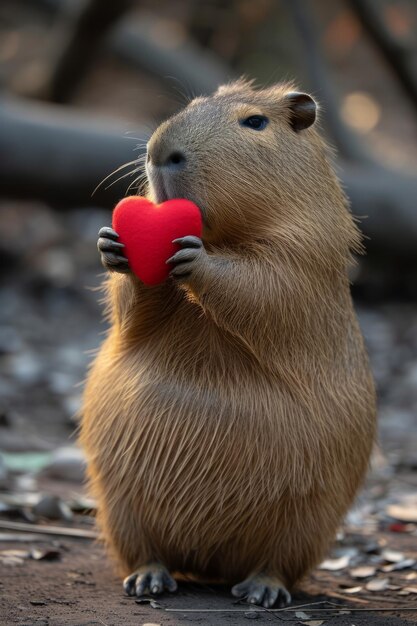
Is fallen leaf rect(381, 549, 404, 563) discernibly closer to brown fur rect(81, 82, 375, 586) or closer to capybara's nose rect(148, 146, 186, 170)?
brown fur rect(81, 82, 375, 586)

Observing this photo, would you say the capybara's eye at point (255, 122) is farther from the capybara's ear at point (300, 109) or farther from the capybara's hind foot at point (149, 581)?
the capybara's hind foot at point (149, 581)

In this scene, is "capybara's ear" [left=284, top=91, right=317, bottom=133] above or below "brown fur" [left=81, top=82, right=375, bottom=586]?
above

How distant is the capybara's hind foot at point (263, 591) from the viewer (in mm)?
3676

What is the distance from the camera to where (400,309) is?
32.0 feet

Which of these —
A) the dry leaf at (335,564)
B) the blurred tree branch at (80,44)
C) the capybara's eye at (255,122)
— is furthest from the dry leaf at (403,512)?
the blurred tree branch at (80,44)

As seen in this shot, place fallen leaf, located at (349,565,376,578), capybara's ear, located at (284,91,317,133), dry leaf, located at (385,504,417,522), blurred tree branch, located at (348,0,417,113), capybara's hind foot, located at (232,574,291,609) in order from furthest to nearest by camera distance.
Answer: blurred tree branch, located at (348,0,417,113)
dry leaf, located at (385,504,417,522)
fallen leaf, located at (349,565,376,578)
capybara's ear, located at (284,91,317,133)
capybara's hind foot, located at (232,574,291,609)

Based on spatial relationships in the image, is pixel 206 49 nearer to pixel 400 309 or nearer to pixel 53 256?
pixel 53 256

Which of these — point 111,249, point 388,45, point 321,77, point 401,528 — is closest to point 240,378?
point 111,249

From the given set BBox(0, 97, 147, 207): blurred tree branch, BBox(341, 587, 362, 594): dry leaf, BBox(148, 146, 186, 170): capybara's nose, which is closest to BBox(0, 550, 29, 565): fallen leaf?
BBox(341, 587, 362, 594): dry leaf

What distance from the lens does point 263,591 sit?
3.70 metres

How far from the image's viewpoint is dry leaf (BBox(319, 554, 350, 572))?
4.54 m

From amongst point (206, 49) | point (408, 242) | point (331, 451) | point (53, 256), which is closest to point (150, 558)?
point (331, 451)

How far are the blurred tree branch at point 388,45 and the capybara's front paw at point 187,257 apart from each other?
245 inches

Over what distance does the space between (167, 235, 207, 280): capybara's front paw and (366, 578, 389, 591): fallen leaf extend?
1563 millimetres
